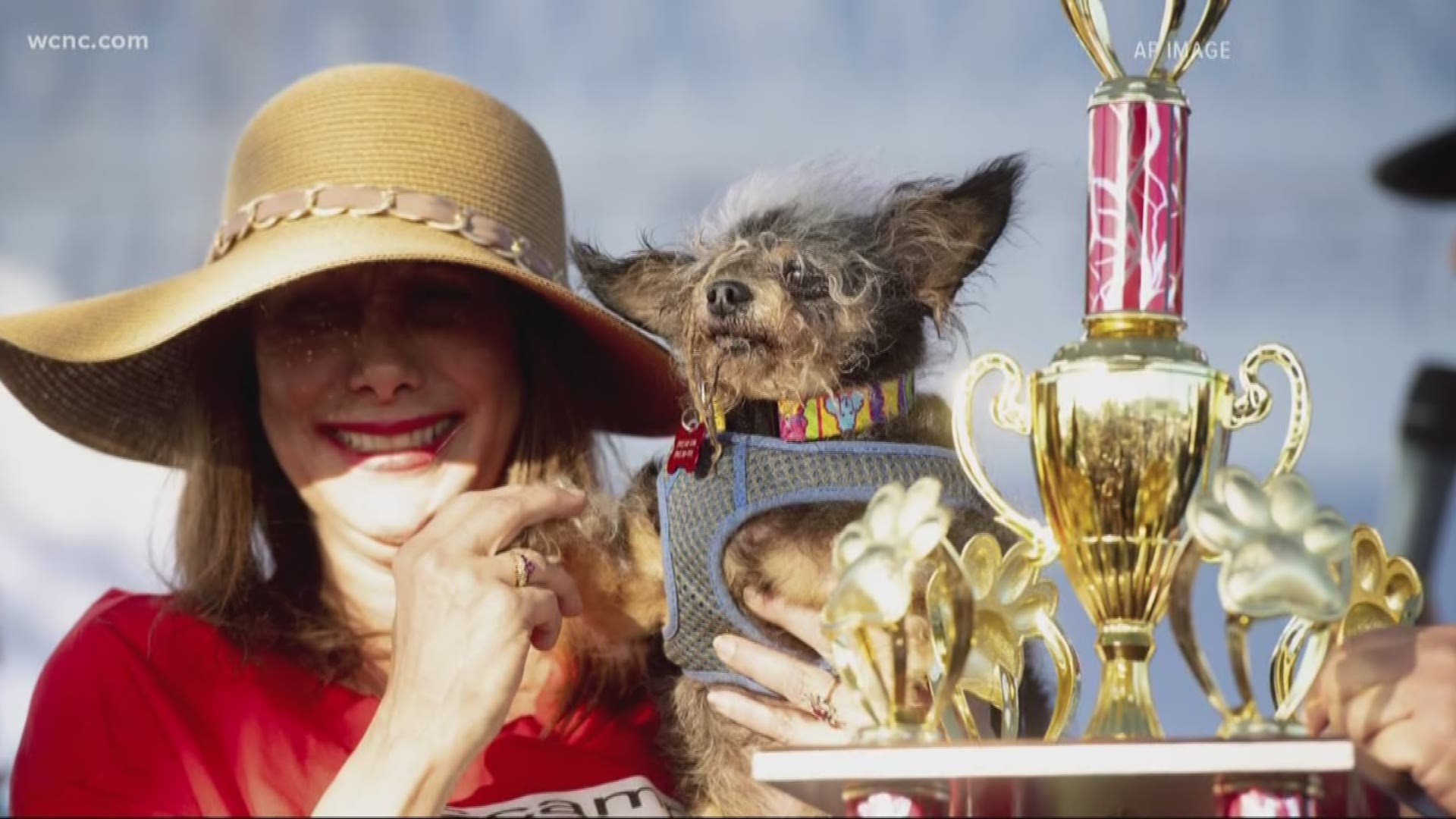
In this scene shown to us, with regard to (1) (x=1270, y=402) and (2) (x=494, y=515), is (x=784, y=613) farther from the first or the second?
(1) (x=1270, y=402)

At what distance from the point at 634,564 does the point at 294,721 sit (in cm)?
47

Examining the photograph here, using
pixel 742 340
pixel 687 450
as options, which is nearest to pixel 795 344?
pixel 742 340

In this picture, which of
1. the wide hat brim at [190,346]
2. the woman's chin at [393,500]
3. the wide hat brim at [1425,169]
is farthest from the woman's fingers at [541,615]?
the wide hat brim at [1425,169]

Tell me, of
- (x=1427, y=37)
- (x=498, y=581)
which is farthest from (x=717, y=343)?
(x=1427, y=37)

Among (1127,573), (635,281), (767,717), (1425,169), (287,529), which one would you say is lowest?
(767,717)

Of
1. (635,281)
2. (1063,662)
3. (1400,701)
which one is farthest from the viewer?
(635,281)

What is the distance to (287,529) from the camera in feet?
8.20

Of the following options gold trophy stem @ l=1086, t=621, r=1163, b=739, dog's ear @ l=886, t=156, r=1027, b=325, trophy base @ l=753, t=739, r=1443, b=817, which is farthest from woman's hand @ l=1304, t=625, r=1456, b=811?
dog's ear @ l=886, t=156, r=1027, b=325

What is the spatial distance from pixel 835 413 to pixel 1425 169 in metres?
1.25

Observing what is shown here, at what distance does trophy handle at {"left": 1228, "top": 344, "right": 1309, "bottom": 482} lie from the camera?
1.51 m

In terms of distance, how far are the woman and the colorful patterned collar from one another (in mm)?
271

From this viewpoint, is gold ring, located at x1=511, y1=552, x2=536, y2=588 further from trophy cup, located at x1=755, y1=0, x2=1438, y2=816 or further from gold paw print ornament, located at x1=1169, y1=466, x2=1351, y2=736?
gold paw print ornament, located at x1=1169, y1=466, x2=1351, y2=736

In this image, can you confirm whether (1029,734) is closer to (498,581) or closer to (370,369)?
(498,581)

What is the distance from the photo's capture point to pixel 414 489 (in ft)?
7.48
